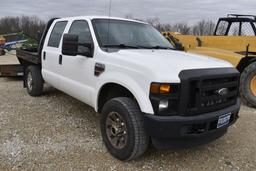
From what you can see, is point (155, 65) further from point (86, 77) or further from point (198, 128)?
point (86, 77)

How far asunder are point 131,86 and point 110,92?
0.81 m

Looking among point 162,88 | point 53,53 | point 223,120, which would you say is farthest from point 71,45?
point 223,120

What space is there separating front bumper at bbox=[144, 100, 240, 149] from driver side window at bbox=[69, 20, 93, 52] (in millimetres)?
1812

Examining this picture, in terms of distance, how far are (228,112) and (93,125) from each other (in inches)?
92.7

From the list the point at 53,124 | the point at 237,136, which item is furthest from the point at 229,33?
the point at 53,124

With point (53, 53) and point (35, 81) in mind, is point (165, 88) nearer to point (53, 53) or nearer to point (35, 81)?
point (53, 53)

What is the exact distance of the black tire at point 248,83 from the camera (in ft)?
22.1

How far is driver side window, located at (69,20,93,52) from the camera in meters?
4.69

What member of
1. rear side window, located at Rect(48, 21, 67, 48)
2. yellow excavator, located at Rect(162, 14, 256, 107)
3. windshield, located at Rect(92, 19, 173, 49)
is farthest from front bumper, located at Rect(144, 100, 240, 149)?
yellow excavator, located at Rect(162, 14, 256, 107)

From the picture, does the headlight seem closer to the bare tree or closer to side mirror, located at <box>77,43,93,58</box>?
side mirror, located at <box>77,43,93,58</box>

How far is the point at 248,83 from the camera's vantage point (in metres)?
6.78

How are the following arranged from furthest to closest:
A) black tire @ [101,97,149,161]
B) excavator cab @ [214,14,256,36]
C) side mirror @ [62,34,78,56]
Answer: excavator cab @ [214,14,256,36] < side mirror @ [62,34,78,56] < black tire @ [101,97,149,161]

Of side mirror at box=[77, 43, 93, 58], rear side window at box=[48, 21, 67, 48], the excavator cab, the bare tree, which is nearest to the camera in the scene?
side mirror at box=[77, 43, 93, 58]

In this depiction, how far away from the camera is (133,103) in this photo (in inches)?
147
